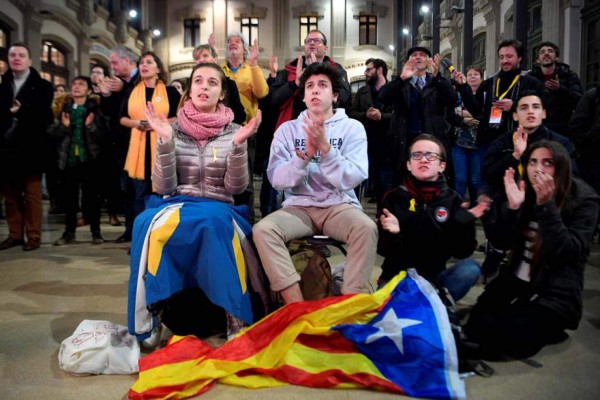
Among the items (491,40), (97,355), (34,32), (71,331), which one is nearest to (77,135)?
(71,331)

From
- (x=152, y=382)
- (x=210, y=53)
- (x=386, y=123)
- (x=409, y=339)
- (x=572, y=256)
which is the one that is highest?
(x=210, y=53)

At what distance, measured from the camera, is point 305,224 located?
125 inches

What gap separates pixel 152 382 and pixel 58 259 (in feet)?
10.2

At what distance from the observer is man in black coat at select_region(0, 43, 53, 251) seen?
5.19 m

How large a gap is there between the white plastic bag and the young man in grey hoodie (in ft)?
2.55

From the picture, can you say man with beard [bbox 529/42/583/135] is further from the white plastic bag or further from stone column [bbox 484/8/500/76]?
stone column [bbox 484/8/500/76]

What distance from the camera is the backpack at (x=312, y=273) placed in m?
3.00

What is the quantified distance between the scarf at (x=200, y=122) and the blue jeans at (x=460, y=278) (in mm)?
1515

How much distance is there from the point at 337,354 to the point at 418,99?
2.95 metres

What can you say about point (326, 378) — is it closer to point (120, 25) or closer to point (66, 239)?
point (66, 239)

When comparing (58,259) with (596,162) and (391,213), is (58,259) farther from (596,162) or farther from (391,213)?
(596,162)

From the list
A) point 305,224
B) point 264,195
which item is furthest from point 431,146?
point 264,195

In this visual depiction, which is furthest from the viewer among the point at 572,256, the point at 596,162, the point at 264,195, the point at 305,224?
the point at 264,195

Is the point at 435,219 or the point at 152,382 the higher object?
the point at 435,219
